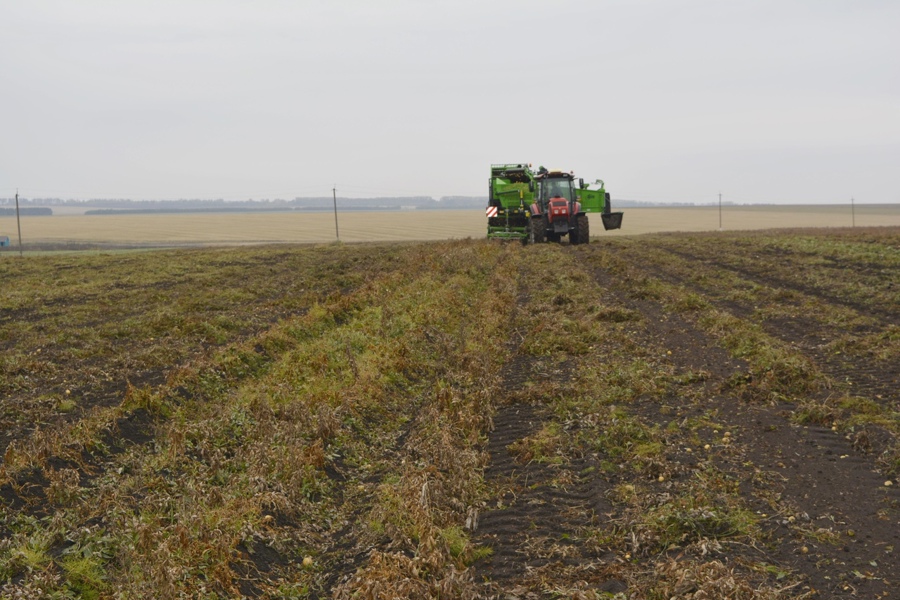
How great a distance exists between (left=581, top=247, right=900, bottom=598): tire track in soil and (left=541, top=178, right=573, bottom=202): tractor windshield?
91.2ft

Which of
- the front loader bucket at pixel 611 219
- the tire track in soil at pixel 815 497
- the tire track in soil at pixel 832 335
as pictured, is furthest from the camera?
the front loader bucket at pixel 611 219

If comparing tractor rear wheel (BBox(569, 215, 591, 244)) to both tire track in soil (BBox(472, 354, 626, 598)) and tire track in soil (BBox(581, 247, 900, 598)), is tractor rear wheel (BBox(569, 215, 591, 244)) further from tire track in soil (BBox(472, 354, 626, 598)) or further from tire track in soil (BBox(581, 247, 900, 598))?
tire track in soil (BBox(472, 354, 626, 598))

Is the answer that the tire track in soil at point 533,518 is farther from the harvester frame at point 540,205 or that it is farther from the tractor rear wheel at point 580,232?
the tractor rear wheel at point 580,232

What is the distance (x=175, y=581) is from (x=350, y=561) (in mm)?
1426

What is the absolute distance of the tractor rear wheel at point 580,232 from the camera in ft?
126

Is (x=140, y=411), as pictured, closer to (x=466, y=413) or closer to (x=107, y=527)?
(x=107, y=527)

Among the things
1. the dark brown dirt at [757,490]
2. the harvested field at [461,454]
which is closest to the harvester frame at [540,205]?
the harvested field at [461,454]

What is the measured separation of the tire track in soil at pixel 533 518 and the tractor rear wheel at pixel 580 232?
30545mm

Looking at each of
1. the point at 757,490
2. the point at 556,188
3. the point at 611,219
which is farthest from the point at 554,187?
the point at 757,490

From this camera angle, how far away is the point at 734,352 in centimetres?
Answer: 1191

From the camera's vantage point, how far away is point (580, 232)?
3862 centimetres

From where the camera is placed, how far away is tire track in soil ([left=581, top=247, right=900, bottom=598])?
541 cm

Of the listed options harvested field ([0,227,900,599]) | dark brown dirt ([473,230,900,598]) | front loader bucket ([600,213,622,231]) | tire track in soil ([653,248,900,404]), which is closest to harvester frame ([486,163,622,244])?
front loader bucket ([600,213,622,231])

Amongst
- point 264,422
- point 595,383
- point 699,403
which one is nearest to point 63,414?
point 264,422
